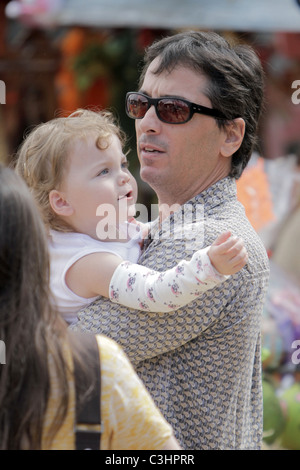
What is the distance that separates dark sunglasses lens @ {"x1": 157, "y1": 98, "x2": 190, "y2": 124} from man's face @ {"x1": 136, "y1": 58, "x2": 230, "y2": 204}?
0.06 feet

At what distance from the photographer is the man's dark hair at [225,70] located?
7.06 ft

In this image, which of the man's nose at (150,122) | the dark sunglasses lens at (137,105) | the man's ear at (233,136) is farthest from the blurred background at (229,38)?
the man's ear at (233,136)

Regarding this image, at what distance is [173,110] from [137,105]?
0.59ft

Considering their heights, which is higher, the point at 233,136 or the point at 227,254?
the point at 233,136

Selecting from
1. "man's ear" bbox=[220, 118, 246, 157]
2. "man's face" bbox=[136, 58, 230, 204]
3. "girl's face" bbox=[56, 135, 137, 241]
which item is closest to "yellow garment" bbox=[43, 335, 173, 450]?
"girl's face" bbox=[56, 135, 137, 241]

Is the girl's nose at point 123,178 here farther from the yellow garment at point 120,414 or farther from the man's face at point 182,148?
the yellow garment at point 120,414

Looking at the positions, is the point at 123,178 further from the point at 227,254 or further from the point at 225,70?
the point at 227,254

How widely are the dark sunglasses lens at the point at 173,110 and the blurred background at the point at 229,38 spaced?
1193 mm

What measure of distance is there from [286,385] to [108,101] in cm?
304

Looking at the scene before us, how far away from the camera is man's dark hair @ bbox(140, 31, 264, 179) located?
7.06ft

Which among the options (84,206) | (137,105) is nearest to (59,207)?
(84,206)

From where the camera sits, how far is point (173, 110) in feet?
7.09

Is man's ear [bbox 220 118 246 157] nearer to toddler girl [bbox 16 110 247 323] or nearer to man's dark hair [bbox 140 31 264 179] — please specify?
man's dark hair [bbox 140 31 264 179]

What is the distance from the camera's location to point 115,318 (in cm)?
190
